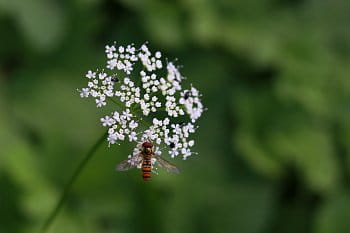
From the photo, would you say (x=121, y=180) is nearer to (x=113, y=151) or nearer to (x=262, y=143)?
(x=113, y=151)

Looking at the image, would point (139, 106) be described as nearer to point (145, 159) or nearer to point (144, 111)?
point (144, 111)

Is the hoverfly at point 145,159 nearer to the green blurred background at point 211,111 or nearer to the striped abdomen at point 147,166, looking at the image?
the striped abdomen at point 147,166

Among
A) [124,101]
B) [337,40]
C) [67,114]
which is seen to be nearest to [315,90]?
[337,40]

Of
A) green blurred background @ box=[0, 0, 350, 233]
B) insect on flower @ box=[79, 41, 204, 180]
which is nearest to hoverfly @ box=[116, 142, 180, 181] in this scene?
insect on flower @ box=[79, 41, 204, 180]

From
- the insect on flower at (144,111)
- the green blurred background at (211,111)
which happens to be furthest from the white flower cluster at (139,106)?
the green blurred background at (211,111)

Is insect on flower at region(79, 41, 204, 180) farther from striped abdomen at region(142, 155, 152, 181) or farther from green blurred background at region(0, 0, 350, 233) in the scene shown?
green blurred background at region(0, 0, 350, 233)

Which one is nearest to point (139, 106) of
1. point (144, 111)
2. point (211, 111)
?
point (144, 111)

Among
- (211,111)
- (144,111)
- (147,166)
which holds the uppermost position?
(211,111)

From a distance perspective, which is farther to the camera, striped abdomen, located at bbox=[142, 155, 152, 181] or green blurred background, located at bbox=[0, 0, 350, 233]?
green blurred background, located at bbox=[0, 0, 350, 233]

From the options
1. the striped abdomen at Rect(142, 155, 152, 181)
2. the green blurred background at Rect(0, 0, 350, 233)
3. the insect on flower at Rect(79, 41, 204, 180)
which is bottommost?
the striped abdomen at Rect(142, 155, 152, 181)
